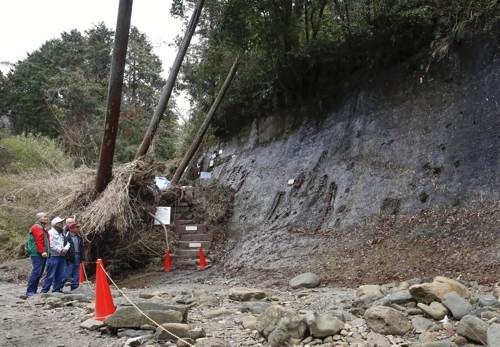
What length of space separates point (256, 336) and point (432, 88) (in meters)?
8.89

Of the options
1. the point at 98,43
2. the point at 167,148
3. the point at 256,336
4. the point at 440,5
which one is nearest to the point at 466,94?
the point at 440,5

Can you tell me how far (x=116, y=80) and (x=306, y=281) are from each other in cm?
656

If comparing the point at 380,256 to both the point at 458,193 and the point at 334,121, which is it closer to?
the point at 458,193

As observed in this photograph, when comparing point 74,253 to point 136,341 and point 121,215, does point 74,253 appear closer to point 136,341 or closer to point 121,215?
point 121,215

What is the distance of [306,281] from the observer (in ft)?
26.6

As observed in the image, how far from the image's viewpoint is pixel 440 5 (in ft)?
33.5

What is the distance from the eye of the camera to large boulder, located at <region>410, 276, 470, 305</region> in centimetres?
506

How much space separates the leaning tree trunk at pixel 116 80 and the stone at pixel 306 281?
5830mm

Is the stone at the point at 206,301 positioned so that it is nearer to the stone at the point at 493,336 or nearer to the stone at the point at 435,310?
the stone at the point at 435,310

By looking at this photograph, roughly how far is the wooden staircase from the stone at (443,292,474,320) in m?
8.36

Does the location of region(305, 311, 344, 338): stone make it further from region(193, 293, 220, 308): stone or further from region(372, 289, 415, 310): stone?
region(193, 293, 220, 308): stone

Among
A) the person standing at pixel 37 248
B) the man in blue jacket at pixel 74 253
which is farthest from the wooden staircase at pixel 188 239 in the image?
the person standing at pixel 37 248

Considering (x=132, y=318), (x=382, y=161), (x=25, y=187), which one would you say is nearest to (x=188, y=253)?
(x=25, y=187)

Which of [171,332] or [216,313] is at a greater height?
[171,332]
